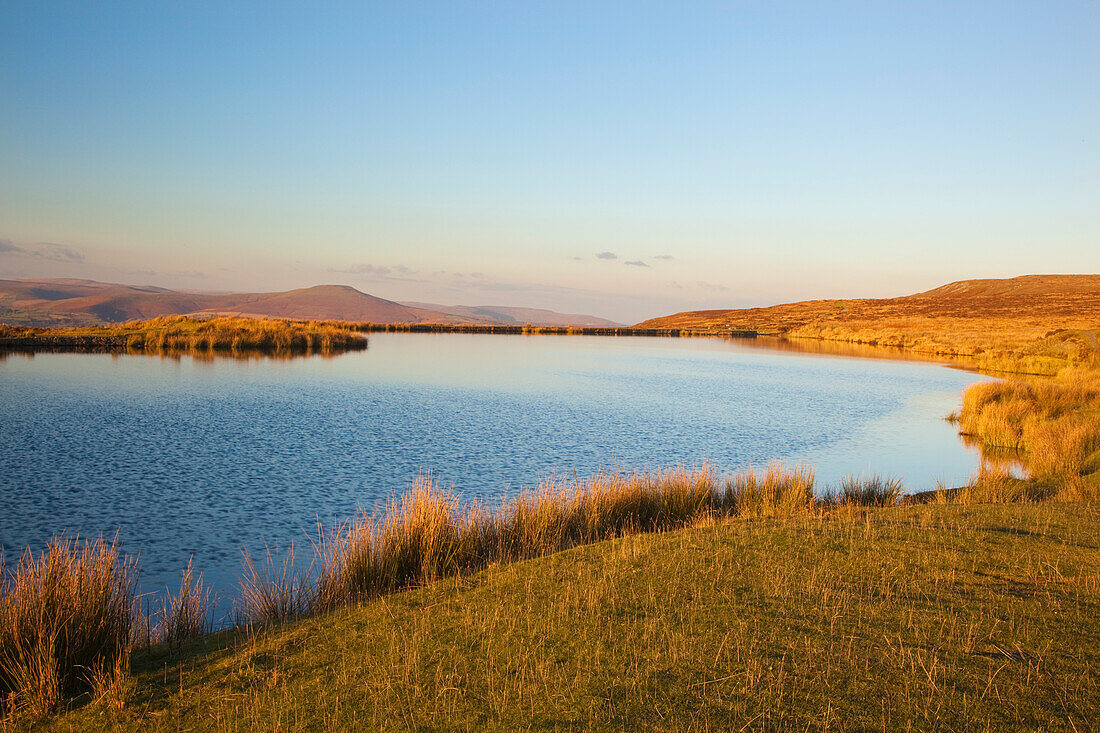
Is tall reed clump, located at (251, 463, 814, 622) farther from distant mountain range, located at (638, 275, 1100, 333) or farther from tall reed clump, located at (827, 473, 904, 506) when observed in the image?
distant mountain range, located at (638, 275, 1100, 333)

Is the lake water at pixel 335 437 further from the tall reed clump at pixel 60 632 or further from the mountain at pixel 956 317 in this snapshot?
the mountain at pixel 956 317

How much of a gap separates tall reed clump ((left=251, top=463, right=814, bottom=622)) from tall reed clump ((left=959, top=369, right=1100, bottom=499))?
5.40 meters

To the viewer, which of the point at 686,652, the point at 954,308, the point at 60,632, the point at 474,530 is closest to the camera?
the point at 686,652

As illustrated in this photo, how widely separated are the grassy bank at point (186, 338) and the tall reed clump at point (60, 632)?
4294 cm

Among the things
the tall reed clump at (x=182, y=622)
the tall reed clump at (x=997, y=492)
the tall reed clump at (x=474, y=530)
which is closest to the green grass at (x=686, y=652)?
the tall reed clump at (x=182, y=622)

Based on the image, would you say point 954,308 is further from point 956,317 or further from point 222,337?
point 222,337

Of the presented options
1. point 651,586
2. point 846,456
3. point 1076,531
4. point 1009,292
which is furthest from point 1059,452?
point 1009,292

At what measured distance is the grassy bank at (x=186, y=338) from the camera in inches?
1623

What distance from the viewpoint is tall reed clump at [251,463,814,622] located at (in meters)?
7.12

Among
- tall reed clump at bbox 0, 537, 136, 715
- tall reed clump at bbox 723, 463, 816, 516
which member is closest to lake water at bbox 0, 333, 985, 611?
tall reed clump at bbox 0, 537, 136, 715

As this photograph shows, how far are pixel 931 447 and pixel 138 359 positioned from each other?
38.9 m

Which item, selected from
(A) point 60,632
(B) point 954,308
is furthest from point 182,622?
(B) point 954,308

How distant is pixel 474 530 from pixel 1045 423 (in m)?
16.9

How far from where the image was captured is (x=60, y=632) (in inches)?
198
